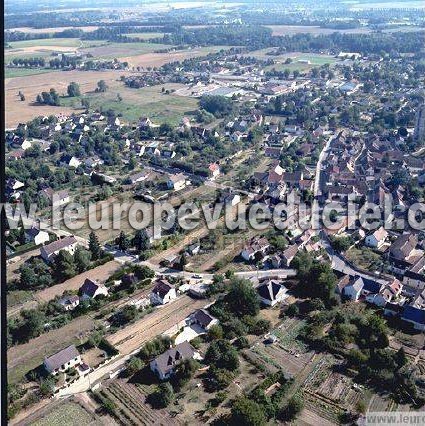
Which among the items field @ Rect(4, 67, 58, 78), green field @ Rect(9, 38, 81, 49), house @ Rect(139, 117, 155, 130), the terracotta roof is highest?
green field @ Rect(9, 38, 81, 49)

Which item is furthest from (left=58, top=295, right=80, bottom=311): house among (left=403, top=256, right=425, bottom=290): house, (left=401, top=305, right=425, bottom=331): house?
(left=403, top=256, right=425, bottom=290): house

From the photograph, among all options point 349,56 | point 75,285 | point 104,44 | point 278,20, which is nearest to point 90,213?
point 75,285

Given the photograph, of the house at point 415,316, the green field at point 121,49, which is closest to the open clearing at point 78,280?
the house at point 415,316

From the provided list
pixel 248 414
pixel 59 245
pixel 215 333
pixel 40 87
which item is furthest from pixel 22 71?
pixel 248 414

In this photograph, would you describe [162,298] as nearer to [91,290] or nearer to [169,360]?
[91,290]

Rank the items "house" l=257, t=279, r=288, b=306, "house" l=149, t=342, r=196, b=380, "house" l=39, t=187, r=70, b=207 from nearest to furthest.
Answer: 1. "house" l=149, t=342, r=196, b=380
2. "house" l=257, t=279, r=288, b=306
3. "house" l=39, t=187, r=70, b=207

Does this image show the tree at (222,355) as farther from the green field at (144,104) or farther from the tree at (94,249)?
the green field at (144,104)

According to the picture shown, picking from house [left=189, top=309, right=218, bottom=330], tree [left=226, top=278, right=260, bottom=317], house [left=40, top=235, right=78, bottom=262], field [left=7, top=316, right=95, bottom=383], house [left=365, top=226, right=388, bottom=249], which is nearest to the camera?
field [left=7, top=316, right=95, bottom=383]

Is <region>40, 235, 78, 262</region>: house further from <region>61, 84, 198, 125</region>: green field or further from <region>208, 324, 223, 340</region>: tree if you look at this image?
<region>61, 84, 198, 125</region>: green field
